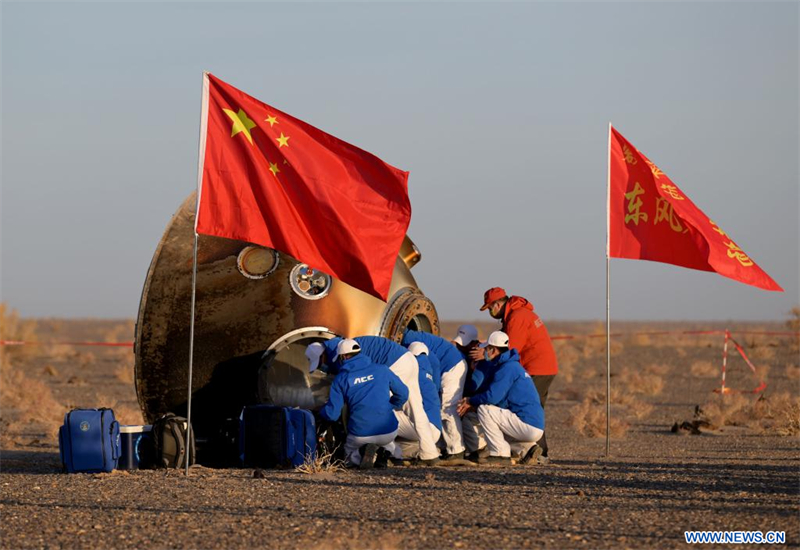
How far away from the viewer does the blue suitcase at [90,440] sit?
12055 millimetres

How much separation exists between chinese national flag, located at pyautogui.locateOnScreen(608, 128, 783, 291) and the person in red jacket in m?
1.75

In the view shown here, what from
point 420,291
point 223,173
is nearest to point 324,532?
point 223,173

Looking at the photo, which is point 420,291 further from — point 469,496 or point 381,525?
point 381,525

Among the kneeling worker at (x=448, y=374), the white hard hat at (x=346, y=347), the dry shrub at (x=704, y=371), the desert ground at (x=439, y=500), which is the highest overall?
the white hard hat at (x=346, y=347)

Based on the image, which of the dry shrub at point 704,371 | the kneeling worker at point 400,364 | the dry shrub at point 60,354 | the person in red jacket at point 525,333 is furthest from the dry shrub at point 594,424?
the dry shrub at point 60,354

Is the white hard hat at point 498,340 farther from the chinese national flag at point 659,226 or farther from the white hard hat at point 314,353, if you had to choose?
the chinese national flag at point 659,226

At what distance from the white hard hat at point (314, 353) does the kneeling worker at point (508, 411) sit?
5.54ft

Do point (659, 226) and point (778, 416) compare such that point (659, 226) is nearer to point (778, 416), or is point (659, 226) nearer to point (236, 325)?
A: point (236, 325)

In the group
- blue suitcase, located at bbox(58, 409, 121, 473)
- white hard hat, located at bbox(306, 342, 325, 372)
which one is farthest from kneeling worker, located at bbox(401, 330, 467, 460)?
blue suitcase, located at bbox(58, 409, 121, 473)

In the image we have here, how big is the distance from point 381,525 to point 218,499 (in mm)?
1838

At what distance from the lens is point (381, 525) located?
8617mm

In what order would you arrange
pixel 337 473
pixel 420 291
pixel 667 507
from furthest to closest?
pixel 420 291
pixel 337 473
pixel 667 507

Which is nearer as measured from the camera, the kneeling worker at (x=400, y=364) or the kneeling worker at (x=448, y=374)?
the kneeling worker at (x=400, y=364)

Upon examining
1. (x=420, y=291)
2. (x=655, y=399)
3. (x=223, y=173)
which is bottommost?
(x=655, y=399)
